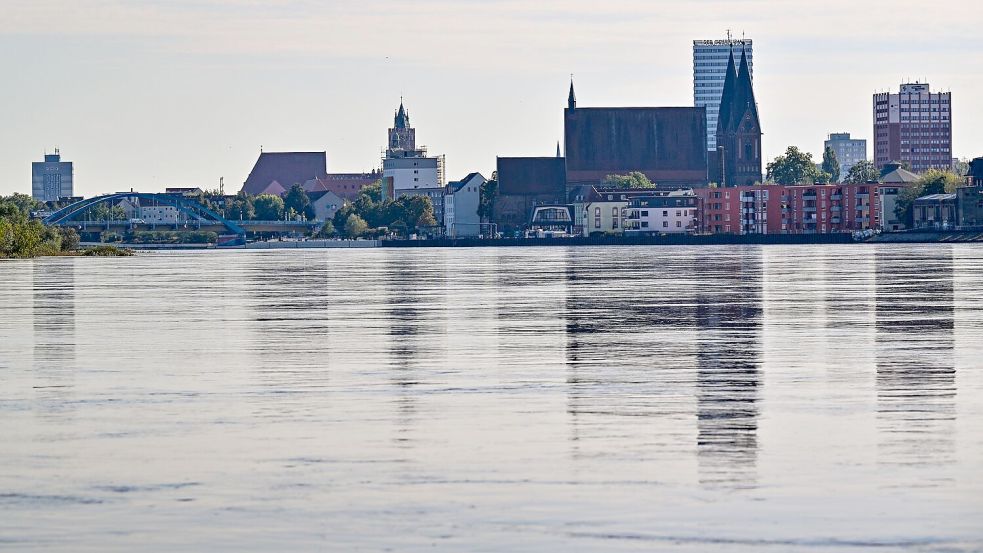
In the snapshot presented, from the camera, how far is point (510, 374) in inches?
800

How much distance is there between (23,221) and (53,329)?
335ft

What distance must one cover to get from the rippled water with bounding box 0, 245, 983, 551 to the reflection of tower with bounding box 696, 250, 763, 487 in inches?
2.5

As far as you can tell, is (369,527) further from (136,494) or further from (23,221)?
(23,221)

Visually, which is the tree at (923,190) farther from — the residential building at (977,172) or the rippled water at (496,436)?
the rippled water at (496,436)

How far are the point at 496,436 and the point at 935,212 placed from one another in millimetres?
174311

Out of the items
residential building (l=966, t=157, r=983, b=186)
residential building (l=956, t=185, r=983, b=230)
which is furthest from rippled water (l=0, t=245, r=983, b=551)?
residential building (l=966, t=157, r=983, b=186)

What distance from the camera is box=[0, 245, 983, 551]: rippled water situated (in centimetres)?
1062

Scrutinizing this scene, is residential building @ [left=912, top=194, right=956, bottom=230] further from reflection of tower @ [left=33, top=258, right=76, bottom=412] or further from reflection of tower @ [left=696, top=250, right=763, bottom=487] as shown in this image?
reflection of tower @ [left=696, top=250, right=763, bottom=487]

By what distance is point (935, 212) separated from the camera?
182 meters

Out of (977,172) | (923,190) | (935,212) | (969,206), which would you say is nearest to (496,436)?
(969,206)

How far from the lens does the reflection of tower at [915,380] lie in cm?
1371

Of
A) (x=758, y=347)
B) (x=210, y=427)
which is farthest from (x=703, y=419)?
(x=758, y=347)

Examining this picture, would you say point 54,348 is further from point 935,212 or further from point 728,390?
point 935,212

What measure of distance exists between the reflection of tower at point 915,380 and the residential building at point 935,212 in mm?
144096
